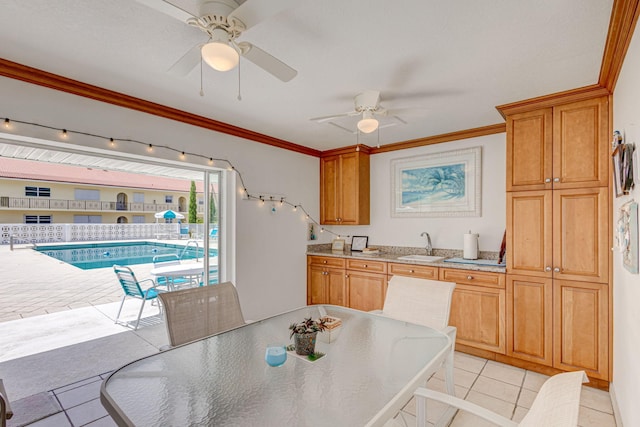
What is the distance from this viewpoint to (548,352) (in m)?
2.76

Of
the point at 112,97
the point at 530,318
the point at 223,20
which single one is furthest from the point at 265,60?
the point at 530,318

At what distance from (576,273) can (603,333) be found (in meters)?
0.49

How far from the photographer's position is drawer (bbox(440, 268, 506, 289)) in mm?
3018

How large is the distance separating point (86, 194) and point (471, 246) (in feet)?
13.1

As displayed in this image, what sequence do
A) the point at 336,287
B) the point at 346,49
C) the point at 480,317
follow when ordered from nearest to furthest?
the point at 346,49 → the point at 480,317 → the point at 336,287

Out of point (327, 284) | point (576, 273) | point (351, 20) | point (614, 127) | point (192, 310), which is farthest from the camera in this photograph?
point (327, 284)

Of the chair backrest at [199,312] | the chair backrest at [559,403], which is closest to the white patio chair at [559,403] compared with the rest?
the chair backrest at [559,403]

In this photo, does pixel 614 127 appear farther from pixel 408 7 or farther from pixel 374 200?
pixel 374 200

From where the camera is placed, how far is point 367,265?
3949mm

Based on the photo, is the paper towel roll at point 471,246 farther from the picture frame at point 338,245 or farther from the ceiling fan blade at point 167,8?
the ceiling fan blade at point 167,8

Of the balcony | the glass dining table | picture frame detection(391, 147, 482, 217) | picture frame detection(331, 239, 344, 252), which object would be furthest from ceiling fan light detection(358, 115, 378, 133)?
picture frame detection(331, 239, 344, 252)

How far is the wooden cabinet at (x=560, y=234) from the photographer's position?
2543 millimetres

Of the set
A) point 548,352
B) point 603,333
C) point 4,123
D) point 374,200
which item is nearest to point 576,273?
point 603,333

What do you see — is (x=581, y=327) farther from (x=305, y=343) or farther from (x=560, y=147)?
(x=305, y=343)
